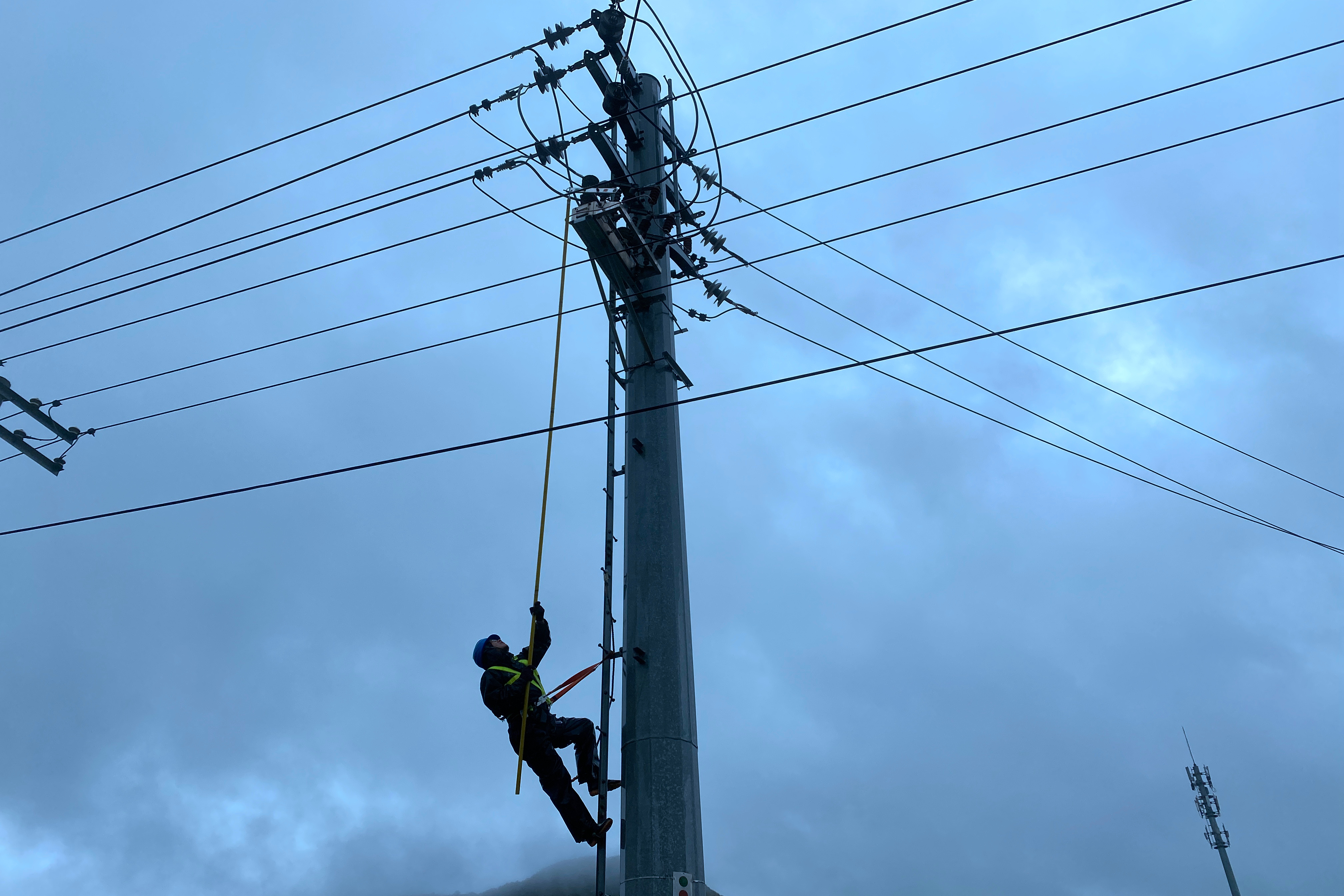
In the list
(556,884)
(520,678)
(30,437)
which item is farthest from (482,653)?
(556,884)

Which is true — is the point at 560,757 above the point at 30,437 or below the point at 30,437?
below

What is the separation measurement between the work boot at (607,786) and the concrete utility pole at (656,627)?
21cm

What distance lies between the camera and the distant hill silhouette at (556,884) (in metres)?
88.1

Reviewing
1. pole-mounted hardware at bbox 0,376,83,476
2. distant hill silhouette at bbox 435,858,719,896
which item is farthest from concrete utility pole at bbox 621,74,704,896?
distant hill silhouette at bbox 435,858,719,896

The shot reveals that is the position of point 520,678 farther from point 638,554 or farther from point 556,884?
point 556,884

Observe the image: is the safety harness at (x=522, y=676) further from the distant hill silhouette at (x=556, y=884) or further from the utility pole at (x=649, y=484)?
the distant hill silhouette at (x=556, y=884)

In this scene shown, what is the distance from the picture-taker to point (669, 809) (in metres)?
8.41

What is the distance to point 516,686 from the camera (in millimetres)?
Result: 9344

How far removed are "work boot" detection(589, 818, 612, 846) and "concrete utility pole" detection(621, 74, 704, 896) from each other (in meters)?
0.28

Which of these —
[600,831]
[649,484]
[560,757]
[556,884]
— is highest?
[556,884]

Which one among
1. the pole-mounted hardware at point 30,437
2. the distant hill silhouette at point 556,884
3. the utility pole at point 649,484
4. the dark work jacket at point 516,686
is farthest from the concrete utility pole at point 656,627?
the distant hill silhouette at point 556,884

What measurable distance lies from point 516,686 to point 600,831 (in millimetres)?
1421

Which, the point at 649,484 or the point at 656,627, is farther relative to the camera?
the point at 649,484

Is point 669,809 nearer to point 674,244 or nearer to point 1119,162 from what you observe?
point 674,244
